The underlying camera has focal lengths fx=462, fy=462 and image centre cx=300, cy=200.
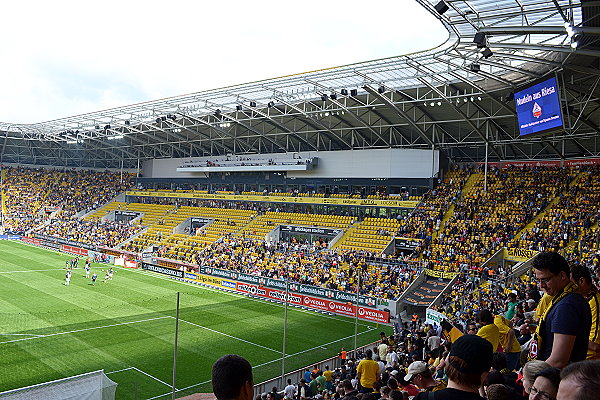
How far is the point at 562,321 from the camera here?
3.66 meters

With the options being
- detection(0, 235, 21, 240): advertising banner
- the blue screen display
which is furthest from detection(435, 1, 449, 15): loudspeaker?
detection(0, 235, 21, 240): advertising banner

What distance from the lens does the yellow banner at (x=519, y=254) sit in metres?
26.2

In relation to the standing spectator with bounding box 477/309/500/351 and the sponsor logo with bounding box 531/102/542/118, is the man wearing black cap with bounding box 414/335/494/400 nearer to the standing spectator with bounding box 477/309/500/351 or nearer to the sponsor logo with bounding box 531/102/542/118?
the standing spectator with bounding box 477/309/500/351

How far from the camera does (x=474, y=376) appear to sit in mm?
2850

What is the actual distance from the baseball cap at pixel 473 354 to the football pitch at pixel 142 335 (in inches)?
471

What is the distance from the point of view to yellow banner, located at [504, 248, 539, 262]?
2617cm

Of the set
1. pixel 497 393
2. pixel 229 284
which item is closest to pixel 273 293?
pixel 229 284

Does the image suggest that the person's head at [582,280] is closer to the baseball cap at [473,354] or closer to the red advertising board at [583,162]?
the baseball cap at [473,354]

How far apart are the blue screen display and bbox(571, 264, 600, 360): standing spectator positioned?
17.0 meters

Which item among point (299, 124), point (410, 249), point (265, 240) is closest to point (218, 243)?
point (265, 240)

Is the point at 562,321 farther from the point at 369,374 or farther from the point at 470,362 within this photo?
the point at 369,374

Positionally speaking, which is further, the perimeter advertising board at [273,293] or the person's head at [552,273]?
the perimeter advertising board at [273,293]

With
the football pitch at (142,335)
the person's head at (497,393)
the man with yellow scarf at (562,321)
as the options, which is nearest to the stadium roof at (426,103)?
the man with yellow scarf at (562,321)

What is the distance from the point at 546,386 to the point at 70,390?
403 inches
